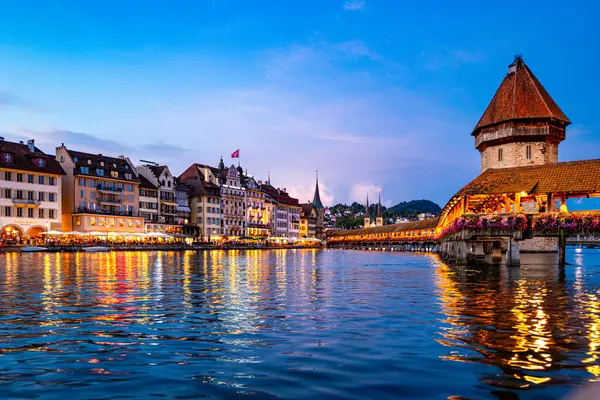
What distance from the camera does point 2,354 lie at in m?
10.6

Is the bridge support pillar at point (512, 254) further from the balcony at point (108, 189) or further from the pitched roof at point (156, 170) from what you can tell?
the pitched roof at point (156, 170)

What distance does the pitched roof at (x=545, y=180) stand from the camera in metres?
37.7

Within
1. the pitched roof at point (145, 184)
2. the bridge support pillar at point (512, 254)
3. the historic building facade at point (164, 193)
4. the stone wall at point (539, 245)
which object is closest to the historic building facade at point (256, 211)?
the historic building facade at point (164, 193)

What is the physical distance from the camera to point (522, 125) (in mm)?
68625

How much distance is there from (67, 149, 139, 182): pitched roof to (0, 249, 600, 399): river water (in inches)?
3446

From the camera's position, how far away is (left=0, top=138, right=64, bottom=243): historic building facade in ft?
286

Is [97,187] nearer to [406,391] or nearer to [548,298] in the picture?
[548,298]

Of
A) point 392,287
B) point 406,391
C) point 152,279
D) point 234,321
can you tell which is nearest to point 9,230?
point 152,279

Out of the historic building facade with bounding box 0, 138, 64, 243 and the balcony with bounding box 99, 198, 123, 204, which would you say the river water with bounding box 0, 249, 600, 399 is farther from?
the balcony with bounding box 99, 198, 123, 204

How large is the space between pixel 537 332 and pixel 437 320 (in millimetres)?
2671

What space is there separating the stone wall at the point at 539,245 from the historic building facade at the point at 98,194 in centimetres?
7048

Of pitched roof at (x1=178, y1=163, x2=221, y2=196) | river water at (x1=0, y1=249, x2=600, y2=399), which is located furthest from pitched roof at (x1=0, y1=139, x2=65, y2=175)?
river water at (x1=0, y1=249, x2=600, y2=399)

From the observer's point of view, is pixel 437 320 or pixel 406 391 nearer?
pixel 406 391

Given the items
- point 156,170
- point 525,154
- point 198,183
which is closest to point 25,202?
point 156,170
